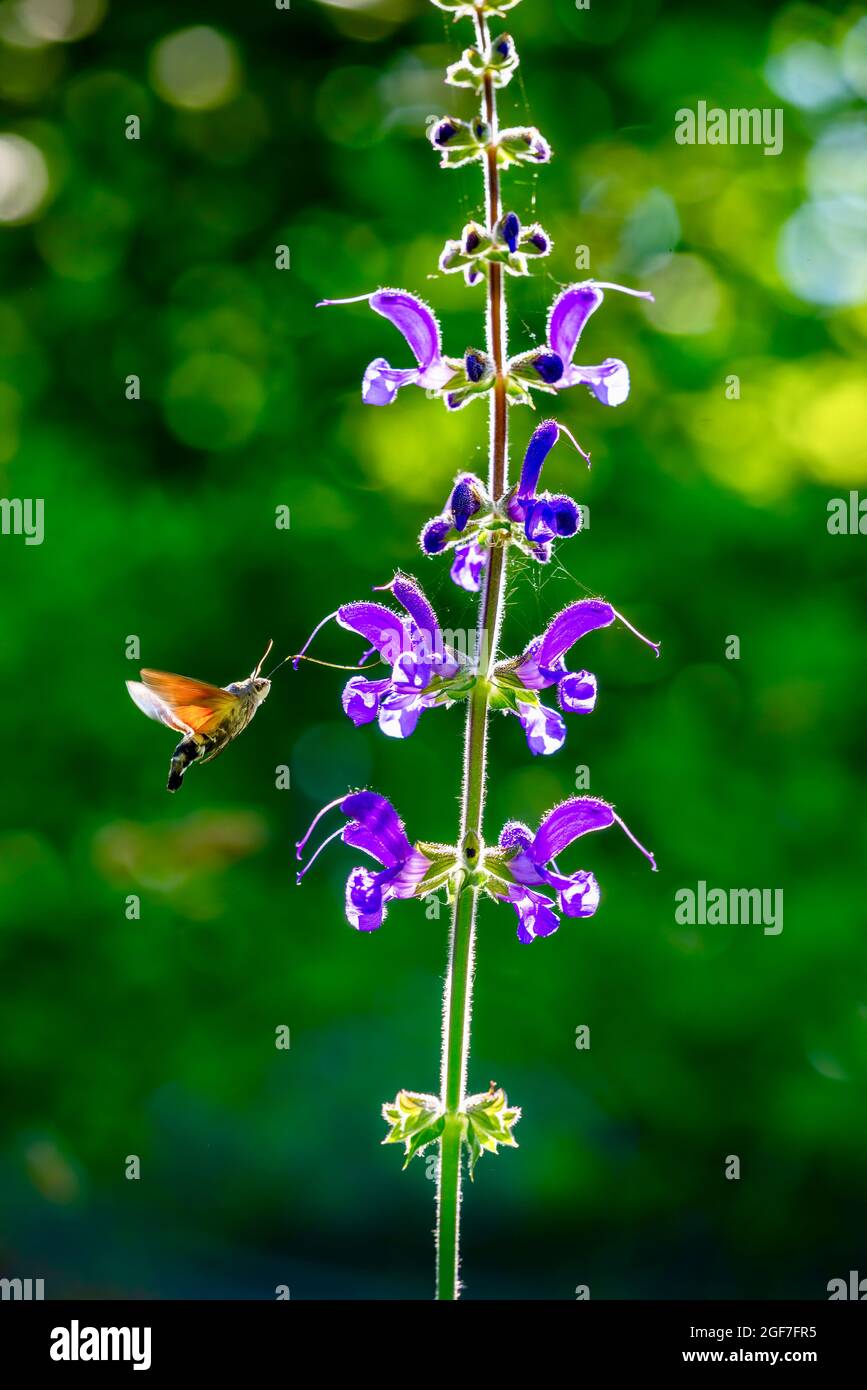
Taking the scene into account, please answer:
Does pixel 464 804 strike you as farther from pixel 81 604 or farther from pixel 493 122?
pixel 81 604

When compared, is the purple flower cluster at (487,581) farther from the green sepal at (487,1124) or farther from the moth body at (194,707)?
the moth body at (194,707)

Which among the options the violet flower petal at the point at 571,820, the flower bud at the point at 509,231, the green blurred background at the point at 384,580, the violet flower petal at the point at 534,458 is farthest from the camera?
the green blurred background at the point at 384,580

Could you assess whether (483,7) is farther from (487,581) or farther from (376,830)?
(376,830)

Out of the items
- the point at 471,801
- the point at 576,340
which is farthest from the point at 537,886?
the point at 576,340

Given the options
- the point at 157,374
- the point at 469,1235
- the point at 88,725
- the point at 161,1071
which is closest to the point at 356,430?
the point at 157,374

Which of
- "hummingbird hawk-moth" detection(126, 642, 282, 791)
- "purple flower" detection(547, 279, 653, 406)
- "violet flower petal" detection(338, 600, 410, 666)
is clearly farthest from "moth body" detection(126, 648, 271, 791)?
"purple flower" detection(547, 279, 653, 406)

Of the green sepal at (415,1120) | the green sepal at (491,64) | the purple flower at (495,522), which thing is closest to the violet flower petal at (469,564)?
the purple flower at (495,522)
